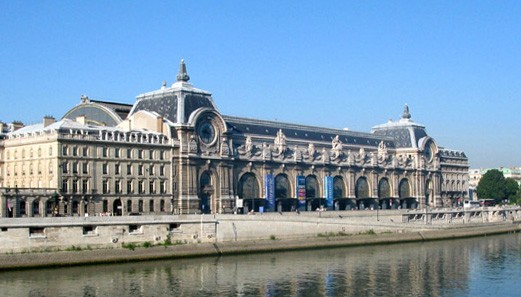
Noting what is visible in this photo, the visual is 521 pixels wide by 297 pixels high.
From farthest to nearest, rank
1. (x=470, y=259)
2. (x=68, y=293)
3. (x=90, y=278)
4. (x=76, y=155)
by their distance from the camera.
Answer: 1. (x=76, y=155)
2. (x=470, y=259)
3. (x=90, y=278)
4. (x=68, y=293)

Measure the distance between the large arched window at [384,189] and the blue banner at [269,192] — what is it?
1275 inches

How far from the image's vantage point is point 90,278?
219 ft

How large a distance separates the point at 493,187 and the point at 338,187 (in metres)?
62.3

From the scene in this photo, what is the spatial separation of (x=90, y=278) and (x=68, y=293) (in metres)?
7.13

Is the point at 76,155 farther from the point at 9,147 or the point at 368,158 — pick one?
the point at 368,158

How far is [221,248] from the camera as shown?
8600 centimetres

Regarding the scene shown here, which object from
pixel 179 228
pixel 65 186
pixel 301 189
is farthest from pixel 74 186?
pixel 301 189

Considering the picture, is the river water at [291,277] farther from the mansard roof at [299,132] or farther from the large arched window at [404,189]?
the large arched window at [404,189]

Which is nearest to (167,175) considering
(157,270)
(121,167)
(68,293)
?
(121,167)

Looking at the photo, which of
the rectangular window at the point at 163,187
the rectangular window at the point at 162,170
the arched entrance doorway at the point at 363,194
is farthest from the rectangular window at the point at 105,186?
the arched entrance doorway at the point at 363,194

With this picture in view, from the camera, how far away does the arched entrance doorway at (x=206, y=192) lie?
381 ft

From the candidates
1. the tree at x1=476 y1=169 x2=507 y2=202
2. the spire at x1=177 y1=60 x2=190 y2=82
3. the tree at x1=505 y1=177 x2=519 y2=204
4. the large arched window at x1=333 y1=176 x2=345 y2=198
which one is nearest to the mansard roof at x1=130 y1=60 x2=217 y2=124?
the spire at x1=177 y1=60 x2=190 y2=82

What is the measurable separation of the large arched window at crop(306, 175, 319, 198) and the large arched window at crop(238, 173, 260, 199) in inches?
495

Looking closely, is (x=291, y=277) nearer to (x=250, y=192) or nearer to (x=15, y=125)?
(x=250, y=192)
